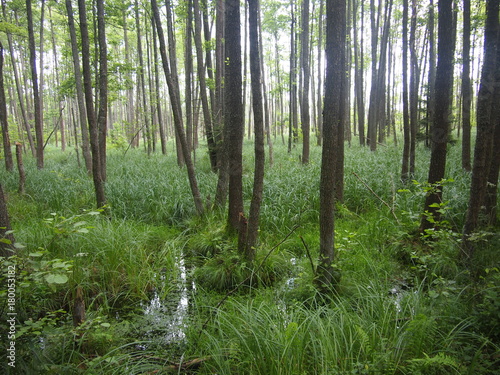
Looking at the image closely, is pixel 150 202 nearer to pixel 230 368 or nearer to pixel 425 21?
pixel 230 368

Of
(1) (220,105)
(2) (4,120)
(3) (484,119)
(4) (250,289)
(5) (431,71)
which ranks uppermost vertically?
(5) (431,71)

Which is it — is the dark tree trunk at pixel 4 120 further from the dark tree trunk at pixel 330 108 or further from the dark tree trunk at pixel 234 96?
the dark tree trunk at pixel 330 108

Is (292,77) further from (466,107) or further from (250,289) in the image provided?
(250,289)

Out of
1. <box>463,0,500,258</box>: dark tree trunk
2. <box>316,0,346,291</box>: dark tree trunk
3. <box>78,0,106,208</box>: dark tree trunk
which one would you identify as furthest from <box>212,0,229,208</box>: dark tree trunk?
<box>463,0,500,258</box>: dark tree trunk

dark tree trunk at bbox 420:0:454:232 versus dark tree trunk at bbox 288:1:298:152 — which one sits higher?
dark tree trunk at bbox 288:1:298:152

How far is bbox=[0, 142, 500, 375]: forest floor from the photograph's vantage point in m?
2.13

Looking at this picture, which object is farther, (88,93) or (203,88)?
(203,88)

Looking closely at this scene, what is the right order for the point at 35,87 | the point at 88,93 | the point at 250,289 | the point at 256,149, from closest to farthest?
the point at 250,289, the point at 256,149, the point at 88,93, the point at 35,87

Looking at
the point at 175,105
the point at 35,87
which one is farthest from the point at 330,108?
the point at 35,87

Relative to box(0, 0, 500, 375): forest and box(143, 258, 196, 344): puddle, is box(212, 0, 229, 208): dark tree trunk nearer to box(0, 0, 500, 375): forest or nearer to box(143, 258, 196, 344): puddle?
box(0, 0, 500, 375): forest

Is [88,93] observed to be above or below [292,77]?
below

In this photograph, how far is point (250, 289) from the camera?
9.91 ft

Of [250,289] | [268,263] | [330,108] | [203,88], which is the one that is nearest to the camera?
[330,108]

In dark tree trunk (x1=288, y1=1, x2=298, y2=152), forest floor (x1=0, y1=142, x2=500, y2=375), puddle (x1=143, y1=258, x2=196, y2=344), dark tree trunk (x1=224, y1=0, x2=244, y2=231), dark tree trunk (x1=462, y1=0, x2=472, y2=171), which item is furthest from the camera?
dark tree trunk (x1=288, y1=1, x2=298, y2=152)
